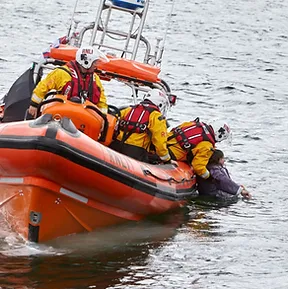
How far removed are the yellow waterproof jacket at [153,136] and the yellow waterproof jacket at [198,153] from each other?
62cm

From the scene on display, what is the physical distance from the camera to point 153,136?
7.54m

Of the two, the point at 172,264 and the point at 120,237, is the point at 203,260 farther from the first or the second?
the point at 120,237

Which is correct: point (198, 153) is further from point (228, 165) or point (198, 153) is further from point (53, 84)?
point (228, 165)

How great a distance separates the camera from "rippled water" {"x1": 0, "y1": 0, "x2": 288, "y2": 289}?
617 centimetres

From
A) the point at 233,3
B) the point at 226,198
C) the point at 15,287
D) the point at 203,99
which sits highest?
the point at 233,3

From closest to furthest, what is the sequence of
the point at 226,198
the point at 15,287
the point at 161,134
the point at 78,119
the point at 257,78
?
the point at 15,287 → the point at 78,119 → the point at 161,134 → the point at 226,198 → the point at 257,78

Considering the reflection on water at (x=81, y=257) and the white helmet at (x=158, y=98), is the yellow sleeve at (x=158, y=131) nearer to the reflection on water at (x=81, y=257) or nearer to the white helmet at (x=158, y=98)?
the white helmet at (x=158, y=98)

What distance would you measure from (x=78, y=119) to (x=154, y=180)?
30.9 inches

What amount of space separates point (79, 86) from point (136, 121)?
0.55 m

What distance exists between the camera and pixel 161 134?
7.55 metres

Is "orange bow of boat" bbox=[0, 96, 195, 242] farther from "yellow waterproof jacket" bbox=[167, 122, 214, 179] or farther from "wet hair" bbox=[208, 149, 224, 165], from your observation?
"wet hair" bbox=[208, 149, 224, 165]

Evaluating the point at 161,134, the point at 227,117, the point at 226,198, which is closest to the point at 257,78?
the point at 227,117

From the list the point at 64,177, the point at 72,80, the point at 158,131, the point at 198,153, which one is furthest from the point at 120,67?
the point at 64,177

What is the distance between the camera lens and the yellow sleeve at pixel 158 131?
7.48m
